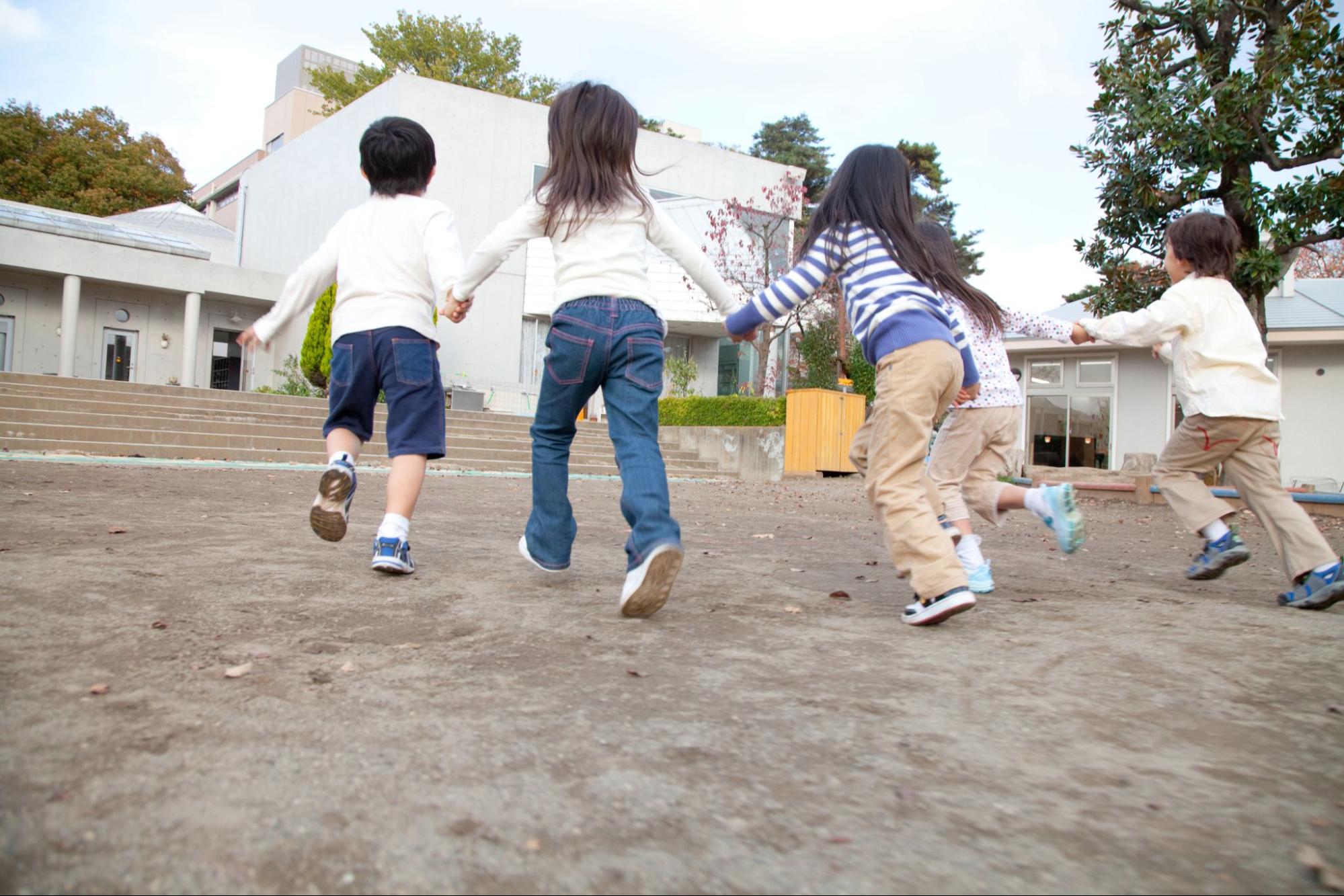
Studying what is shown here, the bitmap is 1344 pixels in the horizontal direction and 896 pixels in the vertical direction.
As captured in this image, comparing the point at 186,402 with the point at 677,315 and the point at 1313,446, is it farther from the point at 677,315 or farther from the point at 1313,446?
the point at 1313,446

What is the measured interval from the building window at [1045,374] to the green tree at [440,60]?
23225mm

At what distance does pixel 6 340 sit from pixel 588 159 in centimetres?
2282

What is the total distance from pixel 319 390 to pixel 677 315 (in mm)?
9130

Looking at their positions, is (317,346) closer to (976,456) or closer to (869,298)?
(976,456)

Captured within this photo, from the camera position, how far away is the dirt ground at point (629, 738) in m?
1.11

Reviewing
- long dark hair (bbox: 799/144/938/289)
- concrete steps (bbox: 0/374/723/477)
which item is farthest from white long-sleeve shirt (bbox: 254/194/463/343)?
concrete steps (bbox: 0/374/723/477)

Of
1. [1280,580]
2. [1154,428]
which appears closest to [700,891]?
[1280,580]

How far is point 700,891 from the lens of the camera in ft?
3.43

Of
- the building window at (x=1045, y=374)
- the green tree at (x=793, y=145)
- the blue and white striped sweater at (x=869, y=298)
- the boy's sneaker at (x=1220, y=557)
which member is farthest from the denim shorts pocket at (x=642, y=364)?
the green tree at (x=793, y=145)

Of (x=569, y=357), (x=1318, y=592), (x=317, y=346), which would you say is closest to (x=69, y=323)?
(x=317, y=346)

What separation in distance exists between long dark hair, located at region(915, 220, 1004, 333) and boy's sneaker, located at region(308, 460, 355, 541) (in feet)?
7.54

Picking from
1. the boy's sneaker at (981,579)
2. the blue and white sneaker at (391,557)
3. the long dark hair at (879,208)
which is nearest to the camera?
the long dark hair at (879,208)

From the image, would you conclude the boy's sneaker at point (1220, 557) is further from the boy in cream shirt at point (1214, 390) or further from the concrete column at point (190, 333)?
the concrete column at point (190, 333)

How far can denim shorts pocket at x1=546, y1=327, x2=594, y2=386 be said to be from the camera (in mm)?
2893
